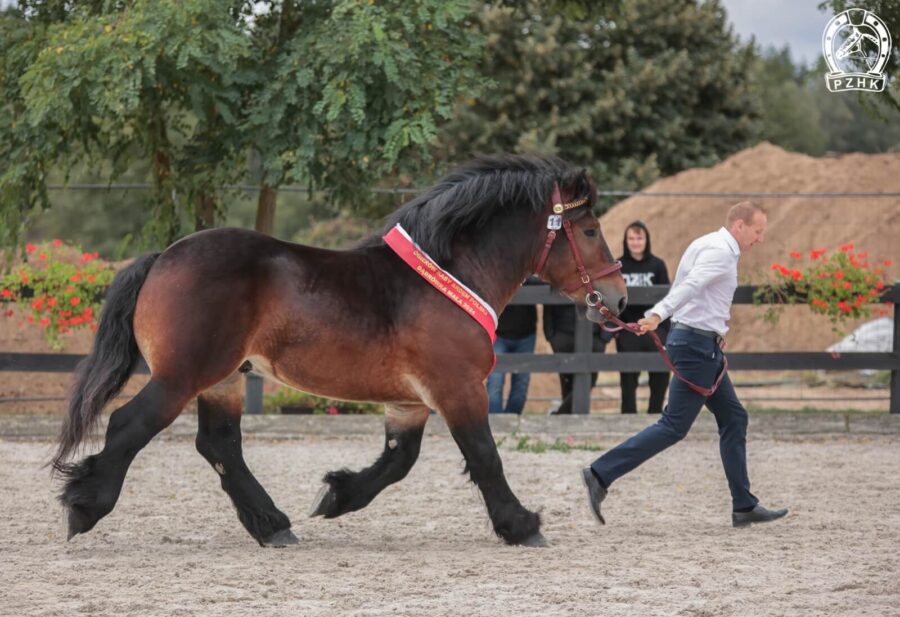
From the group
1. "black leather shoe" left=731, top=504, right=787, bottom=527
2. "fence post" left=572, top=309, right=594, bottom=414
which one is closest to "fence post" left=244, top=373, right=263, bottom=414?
"fence post" left=572, top=309, right=594, bottom=414

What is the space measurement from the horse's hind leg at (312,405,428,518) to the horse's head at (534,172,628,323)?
103cm

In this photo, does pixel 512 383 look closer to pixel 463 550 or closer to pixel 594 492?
pixel 594 492

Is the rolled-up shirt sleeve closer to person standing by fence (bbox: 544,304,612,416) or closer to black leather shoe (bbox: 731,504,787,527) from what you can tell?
black leather shoe (bbox: 731,504,787,527)

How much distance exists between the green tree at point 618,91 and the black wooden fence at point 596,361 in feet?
39.6

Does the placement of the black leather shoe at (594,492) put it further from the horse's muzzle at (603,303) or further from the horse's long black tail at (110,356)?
the horse's long black tail at (110,356)

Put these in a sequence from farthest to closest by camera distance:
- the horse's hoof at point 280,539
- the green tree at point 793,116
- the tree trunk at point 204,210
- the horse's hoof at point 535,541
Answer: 1. the green tree at point 793,116
2. the tree trunk at point 204,210
3. the horse's hoof at point 280,539
4. the horse's hoof at point 535,541

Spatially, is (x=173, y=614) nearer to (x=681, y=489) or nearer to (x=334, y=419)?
(x=681, y=489)

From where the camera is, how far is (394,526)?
20.7 ft

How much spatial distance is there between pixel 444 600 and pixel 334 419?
18.7 ft

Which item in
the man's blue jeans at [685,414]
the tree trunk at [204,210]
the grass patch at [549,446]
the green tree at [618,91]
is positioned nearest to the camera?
the man's blue jeans at [685,414]

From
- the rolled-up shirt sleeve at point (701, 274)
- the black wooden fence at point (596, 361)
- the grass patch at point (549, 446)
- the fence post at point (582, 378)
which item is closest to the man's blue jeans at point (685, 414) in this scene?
the rolled-up shirt sleeve at point (701, 274)

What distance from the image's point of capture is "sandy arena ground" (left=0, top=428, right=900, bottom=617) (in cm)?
444

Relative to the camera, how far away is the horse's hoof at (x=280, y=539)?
570 centimetres

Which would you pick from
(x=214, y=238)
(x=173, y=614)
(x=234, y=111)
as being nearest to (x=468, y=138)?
(x=234, y=111)
